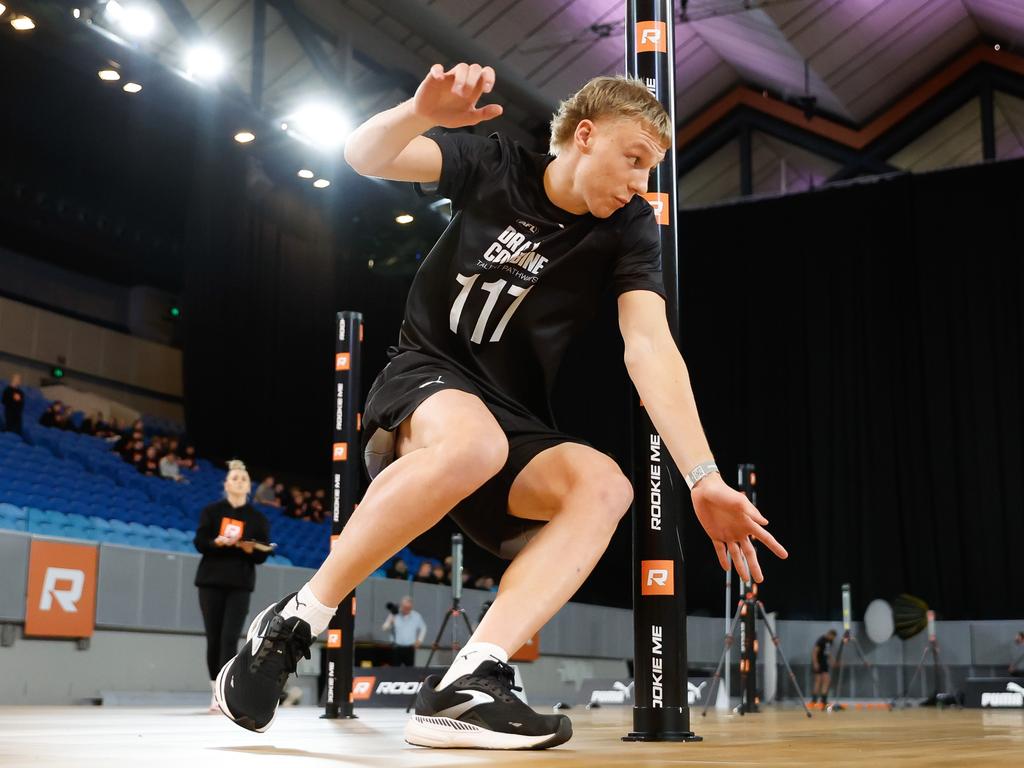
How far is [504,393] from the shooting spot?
8.68 feet

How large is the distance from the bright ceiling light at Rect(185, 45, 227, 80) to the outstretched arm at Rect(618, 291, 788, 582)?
11.6 metres

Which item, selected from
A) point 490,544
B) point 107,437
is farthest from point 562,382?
point 490,544

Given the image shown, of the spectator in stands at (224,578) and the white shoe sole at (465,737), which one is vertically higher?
the spectator in stands at (224,578)

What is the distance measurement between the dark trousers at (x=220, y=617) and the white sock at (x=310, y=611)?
4.37m

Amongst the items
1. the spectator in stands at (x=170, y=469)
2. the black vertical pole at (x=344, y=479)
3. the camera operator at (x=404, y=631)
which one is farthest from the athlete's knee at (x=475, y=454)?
the spectator in stands at (x=170, y=469)

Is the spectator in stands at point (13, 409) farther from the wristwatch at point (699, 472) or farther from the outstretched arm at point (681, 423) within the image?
the wristwatch at point (699, 472)

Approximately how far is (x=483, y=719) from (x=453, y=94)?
45.3 inches

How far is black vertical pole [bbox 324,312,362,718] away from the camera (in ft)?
18.0

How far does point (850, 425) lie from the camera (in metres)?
17.6

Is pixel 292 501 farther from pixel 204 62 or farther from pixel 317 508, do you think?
pixel 204 62

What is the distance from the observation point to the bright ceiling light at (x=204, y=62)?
42.8 feet

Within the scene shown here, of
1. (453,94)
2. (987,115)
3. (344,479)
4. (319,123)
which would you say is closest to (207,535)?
(344,479)

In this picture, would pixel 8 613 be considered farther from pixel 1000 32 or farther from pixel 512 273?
pixel 1000 32

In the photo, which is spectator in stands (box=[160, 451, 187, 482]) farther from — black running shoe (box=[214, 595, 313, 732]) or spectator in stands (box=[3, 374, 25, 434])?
black running shoe (box=[214, 595, 313, 732])
